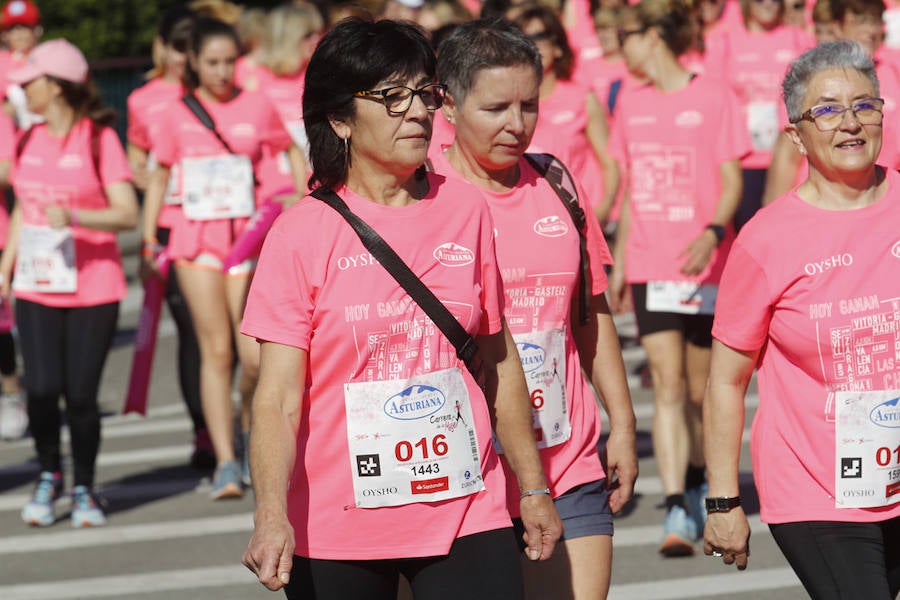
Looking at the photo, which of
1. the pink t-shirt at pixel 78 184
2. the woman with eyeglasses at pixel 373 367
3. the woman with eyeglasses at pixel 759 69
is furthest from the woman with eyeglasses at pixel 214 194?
the woman with eyeglasses at pixel 373 367

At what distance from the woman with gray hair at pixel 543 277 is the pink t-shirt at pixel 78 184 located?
3.72 metres

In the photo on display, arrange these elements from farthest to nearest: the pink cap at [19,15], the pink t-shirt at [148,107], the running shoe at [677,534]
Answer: the pink cap at [19,15] → the pink t-shirt at [148,107] → the running shoe at [677,534]

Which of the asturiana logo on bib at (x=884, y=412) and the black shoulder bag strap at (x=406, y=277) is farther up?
the black shoulder bag strap at (x=406, y=277)

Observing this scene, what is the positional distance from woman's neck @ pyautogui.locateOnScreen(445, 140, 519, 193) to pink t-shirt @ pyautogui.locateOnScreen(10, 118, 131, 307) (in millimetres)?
3724

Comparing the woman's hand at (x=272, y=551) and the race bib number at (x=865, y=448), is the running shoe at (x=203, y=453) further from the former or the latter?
the woman's hand at (x=272, y=551)

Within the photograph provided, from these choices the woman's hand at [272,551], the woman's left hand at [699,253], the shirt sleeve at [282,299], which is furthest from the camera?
the woman's left hand at [699,253]

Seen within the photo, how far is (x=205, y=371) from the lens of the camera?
9383 mm

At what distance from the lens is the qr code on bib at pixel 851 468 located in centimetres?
451

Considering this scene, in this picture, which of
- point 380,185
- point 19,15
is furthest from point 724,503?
point 19,15

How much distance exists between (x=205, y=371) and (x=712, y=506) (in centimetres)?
506

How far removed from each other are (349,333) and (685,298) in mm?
4068

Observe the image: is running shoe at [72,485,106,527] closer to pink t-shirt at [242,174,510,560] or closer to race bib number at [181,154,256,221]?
race bib number at [181,154,256,221]

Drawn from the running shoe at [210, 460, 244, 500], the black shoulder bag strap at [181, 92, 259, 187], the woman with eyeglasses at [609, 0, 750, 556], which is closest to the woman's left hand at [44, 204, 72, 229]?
the black shoulder bag strap at [181, 92, 259, 187]

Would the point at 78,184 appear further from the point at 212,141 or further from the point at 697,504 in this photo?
the point at 697,504
